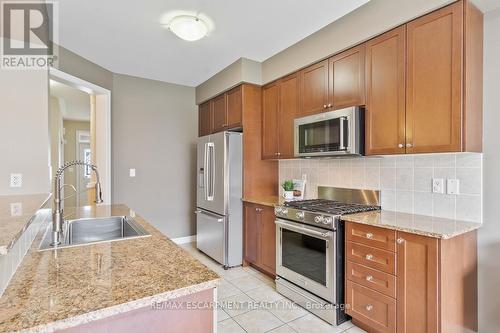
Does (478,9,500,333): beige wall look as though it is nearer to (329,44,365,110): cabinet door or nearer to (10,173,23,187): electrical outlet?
(329,44,365,110): cabinet door

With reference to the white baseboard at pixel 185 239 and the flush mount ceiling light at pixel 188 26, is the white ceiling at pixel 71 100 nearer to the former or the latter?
the flush mount ceiling light at pixel 188 26

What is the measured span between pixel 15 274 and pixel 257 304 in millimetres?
1937

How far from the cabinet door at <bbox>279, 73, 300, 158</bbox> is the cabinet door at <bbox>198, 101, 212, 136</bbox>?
1.33 metres

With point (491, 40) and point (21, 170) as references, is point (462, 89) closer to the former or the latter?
point (491, 40)

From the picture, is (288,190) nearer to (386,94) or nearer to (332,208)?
(332,208)

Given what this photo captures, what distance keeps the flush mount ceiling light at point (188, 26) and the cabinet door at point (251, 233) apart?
1887 millimetres

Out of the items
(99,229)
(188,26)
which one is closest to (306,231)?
(99,229)

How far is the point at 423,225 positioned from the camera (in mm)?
1771

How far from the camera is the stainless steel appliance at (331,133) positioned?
7.36ft

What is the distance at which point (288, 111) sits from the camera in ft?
→ 9.96

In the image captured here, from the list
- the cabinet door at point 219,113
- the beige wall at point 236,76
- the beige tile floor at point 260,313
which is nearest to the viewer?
the beige tile floor at point 260,313

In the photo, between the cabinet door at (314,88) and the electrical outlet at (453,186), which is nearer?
the electrical outlet at (453,186)

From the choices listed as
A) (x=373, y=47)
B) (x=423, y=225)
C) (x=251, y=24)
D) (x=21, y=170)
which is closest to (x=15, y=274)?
(x=21, y=170)

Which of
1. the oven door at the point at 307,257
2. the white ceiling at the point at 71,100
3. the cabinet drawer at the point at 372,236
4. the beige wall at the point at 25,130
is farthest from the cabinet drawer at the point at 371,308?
the white ceiling at the point at 71,100
